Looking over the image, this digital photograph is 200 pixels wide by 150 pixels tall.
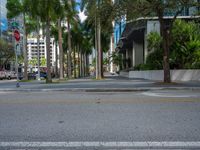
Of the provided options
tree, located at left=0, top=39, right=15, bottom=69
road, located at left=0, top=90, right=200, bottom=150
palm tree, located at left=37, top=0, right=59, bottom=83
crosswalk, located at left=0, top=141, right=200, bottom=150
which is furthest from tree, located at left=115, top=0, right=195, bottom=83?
tree, located at left=0, top=39, right=15, bottom=69

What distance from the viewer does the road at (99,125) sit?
5.99m

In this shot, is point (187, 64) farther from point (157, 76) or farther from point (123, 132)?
point (123, 132)

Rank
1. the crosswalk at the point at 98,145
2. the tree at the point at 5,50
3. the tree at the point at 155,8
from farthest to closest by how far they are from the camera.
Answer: the tree at the point at 5,50, the tree at the point at 155,8, the crosswalk at the point at 98,145

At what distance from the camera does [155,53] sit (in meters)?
33.1

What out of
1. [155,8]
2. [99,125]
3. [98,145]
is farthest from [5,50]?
[98,145]

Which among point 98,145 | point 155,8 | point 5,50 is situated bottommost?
point 98,145

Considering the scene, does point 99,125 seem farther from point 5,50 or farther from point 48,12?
point 5,50

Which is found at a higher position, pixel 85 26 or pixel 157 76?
pixel 85 26

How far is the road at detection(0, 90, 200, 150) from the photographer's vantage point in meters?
5.99

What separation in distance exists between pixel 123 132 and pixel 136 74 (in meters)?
36.6

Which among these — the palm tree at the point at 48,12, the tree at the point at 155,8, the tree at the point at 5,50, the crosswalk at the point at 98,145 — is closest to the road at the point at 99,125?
the crosswalk at the point at 98,145

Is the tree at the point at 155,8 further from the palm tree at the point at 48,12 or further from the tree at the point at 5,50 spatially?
the tree at the point at 5,50

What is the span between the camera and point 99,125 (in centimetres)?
745

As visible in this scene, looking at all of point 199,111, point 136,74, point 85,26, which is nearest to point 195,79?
point 136,74
